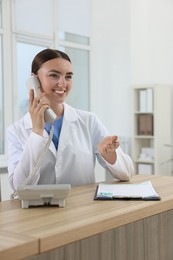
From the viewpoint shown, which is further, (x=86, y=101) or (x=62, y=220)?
(x=86, y=101)

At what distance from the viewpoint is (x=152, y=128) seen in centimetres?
585

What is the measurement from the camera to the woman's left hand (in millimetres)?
1771

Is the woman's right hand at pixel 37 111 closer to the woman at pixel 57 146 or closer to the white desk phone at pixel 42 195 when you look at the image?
the woman at pixel 57 146

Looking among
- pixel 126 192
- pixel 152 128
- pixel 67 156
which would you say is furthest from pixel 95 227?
pixel 152 128

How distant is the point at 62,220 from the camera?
1.17 metres

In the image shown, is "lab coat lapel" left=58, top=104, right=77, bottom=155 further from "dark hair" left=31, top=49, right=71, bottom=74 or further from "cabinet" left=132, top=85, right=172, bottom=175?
"cabinet" left=132, top=85, right=172, bottom=175

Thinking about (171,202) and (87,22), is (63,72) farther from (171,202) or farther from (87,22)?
(87,22)

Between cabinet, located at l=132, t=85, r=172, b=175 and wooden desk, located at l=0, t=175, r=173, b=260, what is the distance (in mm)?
4187

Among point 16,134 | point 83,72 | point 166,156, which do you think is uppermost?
point 83,72

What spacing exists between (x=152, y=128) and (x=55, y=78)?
4.22 metres

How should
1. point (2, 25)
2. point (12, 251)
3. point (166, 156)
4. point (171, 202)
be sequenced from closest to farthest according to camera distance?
1. point (12, 251)
2. point (171, 202)
3. point (2, 25)
4. point (166, 156)

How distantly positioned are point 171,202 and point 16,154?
0.72m

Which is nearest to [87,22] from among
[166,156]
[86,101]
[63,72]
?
[86,101]

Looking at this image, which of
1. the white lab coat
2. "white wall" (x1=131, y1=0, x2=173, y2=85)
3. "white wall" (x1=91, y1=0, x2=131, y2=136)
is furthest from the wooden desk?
"white wall" (x1=131, y1=0, x2=173, y2=85)
